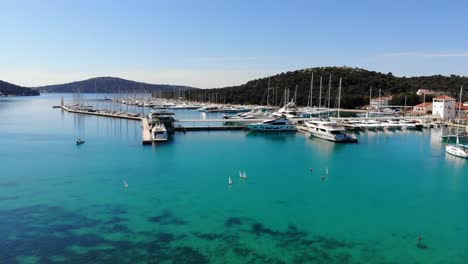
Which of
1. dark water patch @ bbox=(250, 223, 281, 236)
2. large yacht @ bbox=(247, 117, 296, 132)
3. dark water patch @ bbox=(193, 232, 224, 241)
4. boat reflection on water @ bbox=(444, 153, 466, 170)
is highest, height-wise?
large yacht @ bbox=(247, 117, 296, 132)

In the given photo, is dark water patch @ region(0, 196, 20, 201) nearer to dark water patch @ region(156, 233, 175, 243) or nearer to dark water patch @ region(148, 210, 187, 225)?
dark water patch @ region(148, 210, 187, 225)

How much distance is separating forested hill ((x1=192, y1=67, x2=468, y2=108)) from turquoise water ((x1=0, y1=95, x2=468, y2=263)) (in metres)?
61.6

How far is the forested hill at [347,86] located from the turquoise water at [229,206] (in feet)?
202

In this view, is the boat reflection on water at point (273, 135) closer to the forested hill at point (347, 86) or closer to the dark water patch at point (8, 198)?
the dark water patch at point (8, 198)

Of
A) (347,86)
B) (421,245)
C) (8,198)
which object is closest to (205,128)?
(8,198)

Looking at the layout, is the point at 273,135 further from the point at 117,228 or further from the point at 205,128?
the point at 117,228

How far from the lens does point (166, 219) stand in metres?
18.4

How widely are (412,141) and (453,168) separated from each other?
52.0 ft

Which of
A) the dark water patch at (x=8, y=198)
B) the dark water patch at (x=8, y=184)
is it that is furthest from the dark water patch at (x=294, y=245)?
the dark water patch at (x=8, y=184)

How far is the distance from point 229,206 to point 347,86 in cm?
9771

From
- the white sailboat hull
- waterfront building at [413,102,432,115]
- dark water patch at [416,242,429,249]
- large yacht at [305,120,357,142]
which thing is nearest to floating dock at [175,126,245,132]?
large yacht at [305,120,357,142]

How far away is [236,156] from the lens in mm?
35219

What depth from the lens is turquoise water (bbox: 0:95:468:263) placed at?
49.2 feet

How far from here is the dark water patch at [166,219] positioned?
58.7 feet
